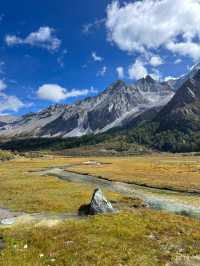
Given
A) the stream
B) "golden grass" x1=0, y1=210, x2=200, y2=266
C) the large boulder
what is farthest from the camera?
the large boulder

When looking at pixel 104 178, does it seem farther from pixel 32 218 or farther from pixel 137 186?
pixel 32 218

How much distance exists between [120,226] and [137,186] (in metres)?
44.4

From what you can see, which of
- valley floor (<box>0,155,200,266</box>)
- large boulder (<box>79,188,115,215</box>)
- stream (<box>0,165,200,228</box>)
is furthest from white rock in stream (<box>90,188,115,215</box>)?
stream (<box>0,165,200,228</box>)

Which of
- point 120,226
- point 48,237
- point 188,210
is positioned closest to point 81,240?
point 48,237

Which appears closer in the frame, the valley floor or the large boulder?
the valley floor

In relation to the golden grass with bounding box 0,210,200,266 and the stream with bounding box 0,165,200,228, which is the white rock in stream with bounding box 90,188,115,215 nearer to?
the stream with bounding box 0,165,200,228

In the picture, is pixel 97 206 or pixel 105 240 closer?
pixel 105 240

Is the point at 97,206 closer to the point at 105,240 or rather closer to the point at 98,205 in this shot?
the point at 98,205

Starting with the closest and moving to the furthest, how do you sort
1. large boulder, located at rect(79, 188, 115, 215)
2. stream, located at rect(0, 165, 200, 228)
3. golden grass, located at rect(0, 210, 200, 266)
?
1. golden grass, located at rect(0, 210, 200, 266)
2. stream, located at rect(0, 165, 200, 228)
3. large boulder, located at rect(79, 188, 115, 215)

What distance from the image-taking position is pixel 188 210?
46594mm

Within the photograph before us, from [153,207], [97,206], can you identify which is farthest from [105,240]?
[153,207]

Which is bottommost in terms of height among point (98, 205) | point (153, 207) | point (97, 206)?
point (153, 207)

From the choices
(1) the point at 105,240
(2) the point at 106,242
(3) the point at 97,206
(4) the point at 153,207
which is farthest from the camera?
(4) the point at 153,207

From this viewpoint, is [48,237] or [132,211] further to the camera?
[132,211]
